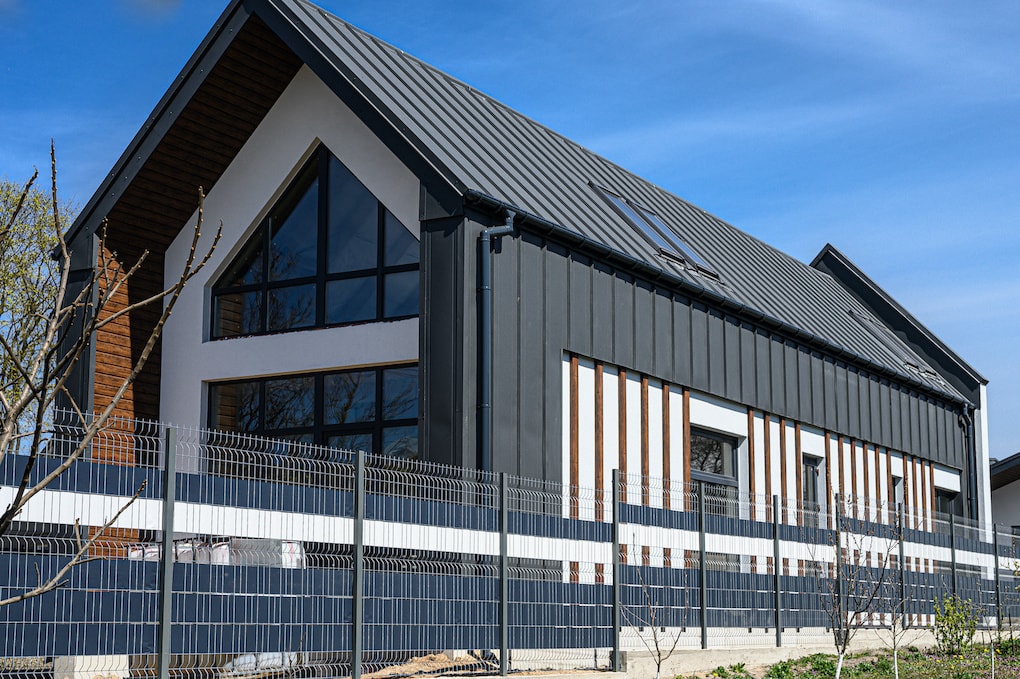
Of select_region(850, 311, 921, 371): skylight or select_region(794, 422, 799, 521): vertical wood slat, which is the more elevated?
select_region(850, 311, 921, 371): skylight

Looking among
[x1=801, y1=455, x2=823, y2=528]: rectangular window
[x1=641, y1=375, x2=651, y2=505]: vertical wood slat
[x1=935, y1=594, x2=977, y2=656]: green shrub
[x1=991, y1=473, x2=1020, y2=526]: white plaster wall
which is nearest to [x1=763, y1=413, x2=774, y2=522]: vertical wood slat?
[x1=801, y1=455, x2=823, y2=528]: rectangular window

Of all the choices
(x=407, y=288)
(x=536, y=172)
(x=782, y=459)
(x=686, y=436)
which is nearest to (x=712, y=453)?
(x=686, y=436)

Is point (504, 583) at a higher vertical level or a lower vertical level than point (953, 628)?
higher

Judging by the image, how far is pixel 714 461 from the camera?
20.2 meters

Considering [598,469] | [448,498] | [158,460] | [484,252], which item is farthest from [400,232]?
[158,460]

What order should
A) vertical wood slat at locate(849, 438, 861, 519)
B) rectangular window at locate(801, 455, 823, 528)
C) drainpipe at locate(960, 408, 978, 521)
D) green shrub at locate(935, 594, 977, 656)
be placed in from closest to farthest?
1. green shrub at locate(935, 594, 977, 656)
2. rectangular window at locate(801, 455, 823, 528)
3. vertical wood slat at locate(849, 438, 861, 519)
4. drainpipe at locate(960, 408, 978, 521)

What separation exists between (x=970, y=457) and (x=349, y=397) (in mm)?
18329

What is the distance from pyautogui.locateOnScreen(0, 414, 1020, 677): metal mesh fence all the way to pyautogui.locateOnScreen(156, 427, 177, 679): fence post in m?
0.02

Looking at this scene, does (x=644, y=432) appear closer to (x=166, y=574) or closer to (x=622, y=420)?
(x=622, y=420)

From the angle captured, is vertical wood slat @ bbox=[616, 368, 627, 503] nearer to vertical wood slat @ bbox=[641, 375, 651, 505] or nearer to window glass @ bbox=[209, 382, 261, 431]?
vertical wood slat @ bbox=[641, 375, 651, 505]

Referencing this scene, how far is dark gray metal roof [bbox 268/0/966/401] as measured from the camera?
1648 centimetres

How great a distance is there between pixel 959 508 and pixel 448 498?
→ 2039 cm

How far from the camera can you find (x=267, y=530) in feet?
34.9

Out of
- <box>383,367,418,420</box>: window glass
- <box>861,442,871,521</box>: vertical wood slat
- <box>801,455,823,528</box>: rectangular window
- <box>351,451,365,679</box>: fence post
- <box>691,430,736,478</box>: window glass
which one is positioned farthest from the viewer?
<box>861,442,871,521</box>: vertical wood slat
